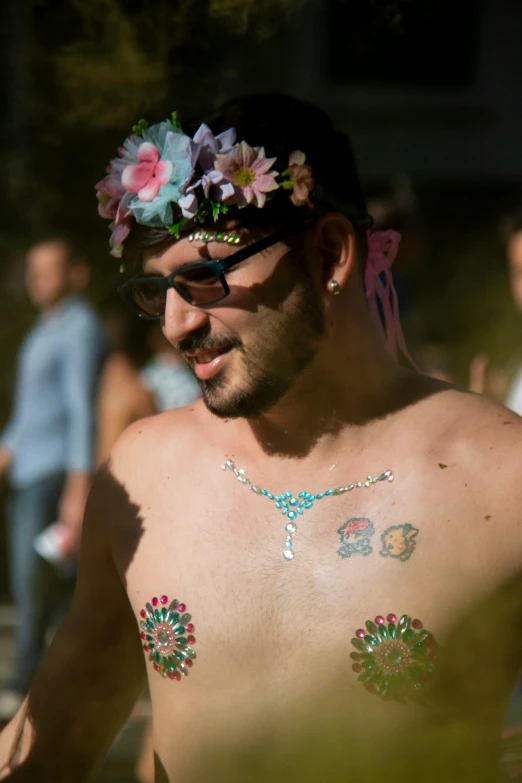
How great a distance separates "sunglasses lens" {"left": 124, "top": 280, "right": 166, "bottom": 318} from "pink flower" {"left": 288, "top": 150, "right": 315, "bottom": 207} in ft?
0.98

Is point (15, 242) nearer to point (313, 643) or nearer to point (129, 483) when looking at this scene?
point (129, 483)

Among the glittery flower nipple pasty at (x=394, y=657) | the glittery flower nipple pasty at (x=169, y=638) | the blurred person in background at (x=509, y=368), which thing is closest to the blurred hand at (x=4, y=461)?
the blurred person in background at (x=509, y=368)

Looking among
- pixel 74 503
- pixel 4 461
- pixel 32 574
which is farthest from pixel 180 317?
pixel 32 574

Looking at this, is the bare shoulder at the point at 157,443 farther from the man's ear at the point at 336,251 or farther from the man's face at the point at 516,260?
the man's face at the point at 516,260

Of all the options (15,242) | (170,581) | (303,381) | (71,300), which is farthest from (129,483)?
(15,242)

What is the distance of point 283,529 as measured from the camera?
2.16m

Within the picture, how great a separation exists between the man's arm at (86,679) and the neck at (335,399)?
1.08 feet

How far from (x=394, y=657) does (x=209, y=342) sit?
0.61 metres

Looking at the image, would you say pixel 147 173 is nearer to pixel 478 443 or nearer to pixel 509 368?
pixel 478 443

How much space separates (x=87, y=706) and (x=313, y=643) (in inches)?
19.7

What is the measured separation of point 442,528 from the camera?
2.02 meters

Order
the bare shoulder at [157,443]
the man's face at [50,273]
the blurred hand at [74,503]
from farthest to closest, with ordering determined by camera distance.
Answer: the man's face at [50,273]
the blurred hand at [74,503]
the bare shoulder at [157,443]

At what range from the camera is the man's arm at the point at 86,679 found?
2.27 m

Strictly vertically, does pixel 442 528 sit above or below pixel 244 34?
below
